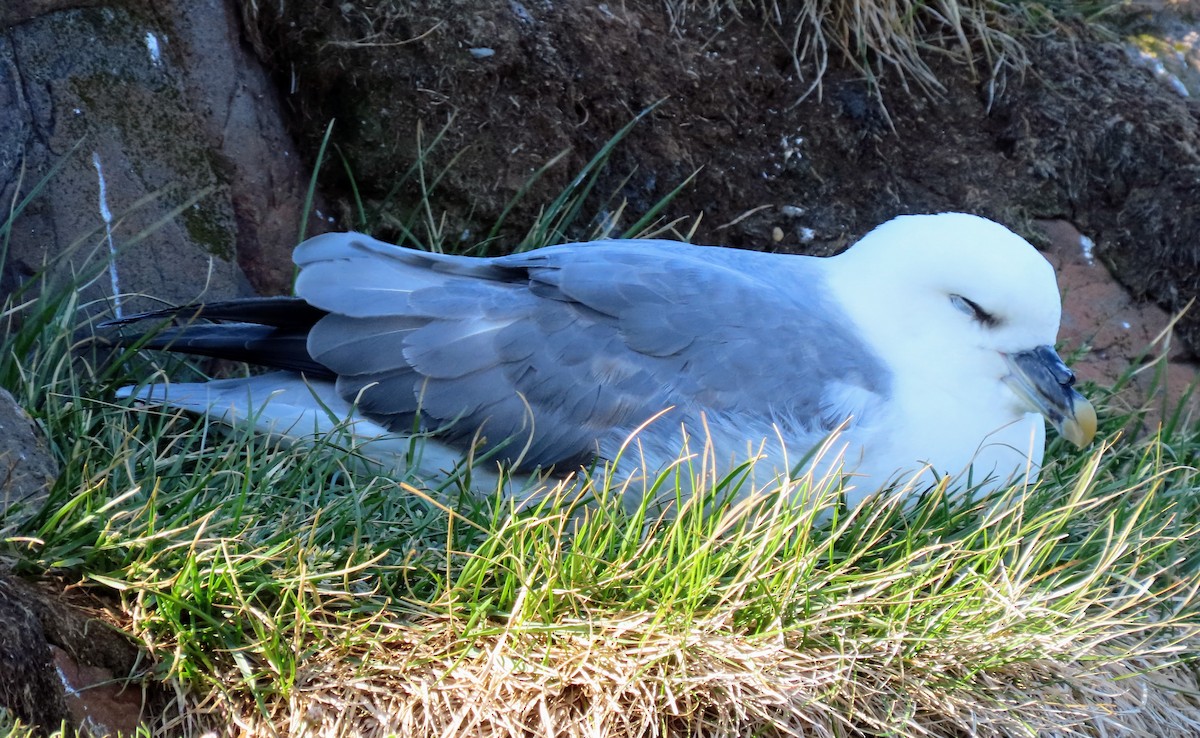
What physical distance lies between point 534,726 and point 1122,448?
1887mm

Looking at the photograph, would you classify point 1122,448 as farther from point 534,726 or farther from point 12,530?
point 12,530

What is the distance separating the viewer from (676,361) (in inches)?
107

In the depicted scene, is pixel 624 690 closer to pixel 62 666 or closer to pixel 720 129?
pixel 62 666

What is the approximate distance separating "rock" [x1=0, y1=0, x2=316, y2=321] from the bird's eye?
187 cm

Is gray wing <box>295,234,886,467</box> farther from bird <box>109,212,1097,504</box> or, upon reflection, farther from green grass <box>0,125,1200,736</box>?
green grass <box>0,125,1200,736</box>

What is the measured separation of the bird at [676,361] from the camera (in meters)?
2.66

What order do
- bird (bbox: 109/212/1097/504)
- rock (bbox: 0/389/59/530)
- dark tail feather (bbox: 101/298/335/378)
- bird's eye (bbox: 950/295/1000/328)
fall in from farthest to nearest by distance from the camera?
dark tail feather (bbox: 101/298/335/378) < bird's eye (bbox: 950/295/1000/328) < bird (bbox: 109/212/1097/504) < rock (bbox: 0/389/59/530)

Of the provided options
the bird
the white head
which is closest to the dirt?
the bird

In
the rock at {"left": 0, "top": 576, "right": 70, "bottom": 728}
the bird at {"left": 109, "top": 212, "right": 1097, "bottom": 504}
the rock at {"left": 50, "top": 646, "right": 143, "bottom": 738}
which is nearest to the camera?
the rock at {"left": 0, "top": 576, "right": 70, "bottom": 728}

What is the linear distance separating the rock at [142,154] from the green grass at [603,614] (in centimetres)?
97

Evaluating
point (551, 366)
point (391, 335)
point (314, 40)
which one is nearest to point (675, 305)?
point (551, 366)

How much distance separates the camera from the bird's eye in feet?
9.11

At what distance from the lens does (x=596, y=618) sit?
2.16m

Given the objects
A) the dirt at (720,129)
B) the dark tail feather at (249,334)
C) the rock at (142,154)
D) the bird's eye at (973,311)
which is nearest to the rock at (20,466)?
the dark tail feather at (249,334)
